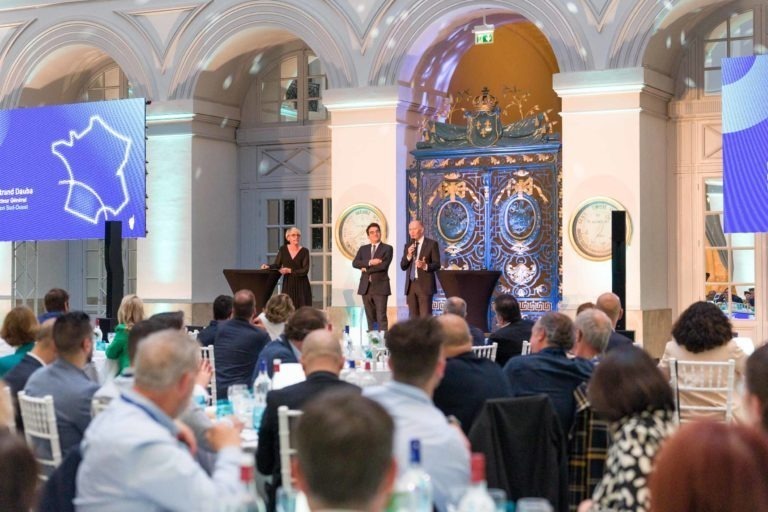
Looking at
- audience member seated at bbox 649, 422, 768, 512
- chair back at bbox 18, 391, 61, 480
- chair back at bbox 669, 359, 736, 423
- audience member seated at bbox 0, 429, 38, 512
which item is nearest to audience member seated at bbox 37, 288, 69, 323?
chair back at bbox 18, 391, 61, 480

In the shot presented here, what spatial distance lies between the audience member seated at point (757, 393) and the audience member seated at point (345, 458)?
51.4 inches

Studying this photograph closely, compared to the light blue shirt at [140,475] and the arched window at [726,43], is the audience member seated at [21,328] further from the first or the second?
the arched window at [726,43]

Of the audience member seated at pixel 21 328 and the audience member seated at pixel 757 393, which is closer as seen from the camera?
the audience member seated at pixel 757 393

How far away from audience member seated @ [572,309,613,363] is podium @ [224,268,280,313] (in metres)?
8.19

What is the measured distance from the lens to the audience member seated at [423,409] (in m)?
3.49

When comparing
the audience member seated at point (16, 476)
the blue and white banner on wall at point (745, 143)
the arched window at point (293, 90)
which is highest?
the arched window at point (293, 90)

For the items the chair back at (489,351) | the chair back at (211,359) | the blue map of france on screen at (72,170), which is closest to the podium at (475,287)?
the blue map of france on screen at (72,170)

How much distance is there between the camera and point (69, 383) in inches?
202

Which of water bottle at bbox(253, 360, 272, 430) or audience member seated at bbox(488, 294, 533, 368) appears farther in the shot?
audience member seated at bbox(488, 294, 533, 368)

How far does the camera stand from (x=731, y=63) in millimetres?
11906

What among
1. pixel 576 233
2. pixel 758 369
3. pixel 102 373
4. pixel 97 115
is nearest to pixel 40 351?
pixel 102 373

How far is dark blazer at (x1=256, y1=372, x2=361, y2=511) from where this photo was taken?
4539 millimetres

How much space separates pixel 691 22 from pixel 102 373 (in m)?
8.34

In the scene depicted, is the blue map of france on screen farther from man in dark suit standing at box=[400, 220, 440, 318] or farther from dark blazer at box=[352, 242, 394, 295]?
man in dark suit standing at box=[400, 220, 440, 318]
